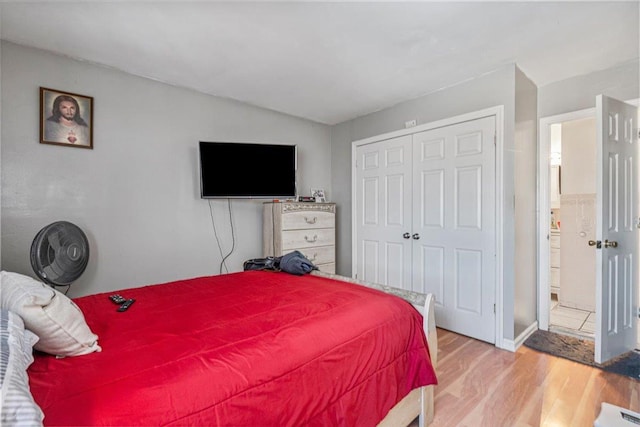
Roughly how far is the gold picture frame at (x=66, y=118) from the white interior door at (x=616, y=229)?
4031 millimetres

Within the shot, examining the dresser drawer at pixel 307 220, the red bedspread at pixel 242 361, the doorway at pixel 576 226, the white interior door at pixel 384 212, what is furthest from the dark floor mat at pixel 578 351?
the dresser drawer at pixel 307 220

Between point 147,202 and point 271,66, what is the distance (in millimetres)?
1663

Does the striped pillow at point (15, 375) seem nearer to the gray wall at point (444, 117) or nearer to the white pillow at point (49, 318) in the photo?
the white pillow at point (49, 318)

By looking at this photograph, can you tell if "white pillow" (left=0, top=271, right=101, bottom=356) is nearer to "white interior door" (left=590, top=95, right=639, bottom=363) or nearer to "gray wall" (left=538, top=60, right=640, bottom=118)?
"white interior door" (left=590, top=95, right=639, bottom=363)

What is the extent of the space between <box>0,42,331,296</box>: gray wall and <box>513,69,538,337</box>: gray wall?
2.64 m

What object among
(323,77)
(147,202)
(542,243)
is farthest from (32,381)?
(542,243)

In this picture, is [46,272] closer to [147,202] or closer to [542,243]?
[147,202]

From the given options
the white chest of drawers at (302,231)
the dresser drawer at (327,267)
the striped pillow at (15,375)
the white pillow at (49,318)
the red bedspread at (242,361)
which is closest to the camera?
the striped pillow at (15,375)

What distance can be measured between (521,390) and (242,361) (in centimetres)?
199

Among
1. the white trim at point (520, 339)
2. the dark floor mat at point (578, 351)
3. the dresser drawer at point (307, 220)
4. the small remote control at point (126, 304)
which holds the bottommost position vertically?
the dark floor mat at point (578, 351)

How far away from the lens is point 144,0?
5.72 feet

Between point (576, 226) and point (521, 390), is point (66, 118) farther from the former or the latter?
point (576, 226)

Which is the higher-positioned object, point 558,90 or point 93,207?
point 558,90

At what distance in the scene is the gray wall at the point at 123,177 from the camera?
7.07 ft
